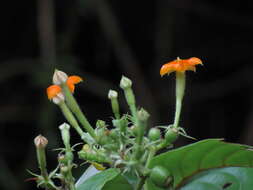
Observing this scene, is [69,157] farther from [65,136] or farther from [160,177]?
[160,177]

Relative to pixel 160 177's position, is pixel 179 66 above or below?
above

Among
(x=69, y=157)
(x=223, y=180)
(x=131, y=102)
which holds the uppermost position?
(x=131, y=102)

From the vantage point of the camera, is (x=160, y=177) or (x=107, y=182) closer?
(x=160, y=177)

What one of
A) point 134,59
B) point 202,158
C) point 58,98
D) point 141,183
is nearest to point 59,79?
point 58,98

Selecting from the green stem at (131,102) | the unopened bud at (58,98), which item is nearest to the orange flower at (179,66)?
the green stem at (131,102)

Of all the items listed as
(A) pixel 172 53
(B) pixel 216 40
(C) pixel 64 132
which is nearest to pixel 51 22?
(A) pixel 172 53

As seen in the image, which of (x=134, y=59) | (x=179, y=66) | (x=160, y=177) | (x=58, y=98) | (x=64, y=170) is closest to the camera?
(x=160, y=177)

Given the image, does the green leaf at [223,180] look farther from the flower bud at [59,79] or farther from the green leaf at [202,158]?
the flower bud at [59,79]
